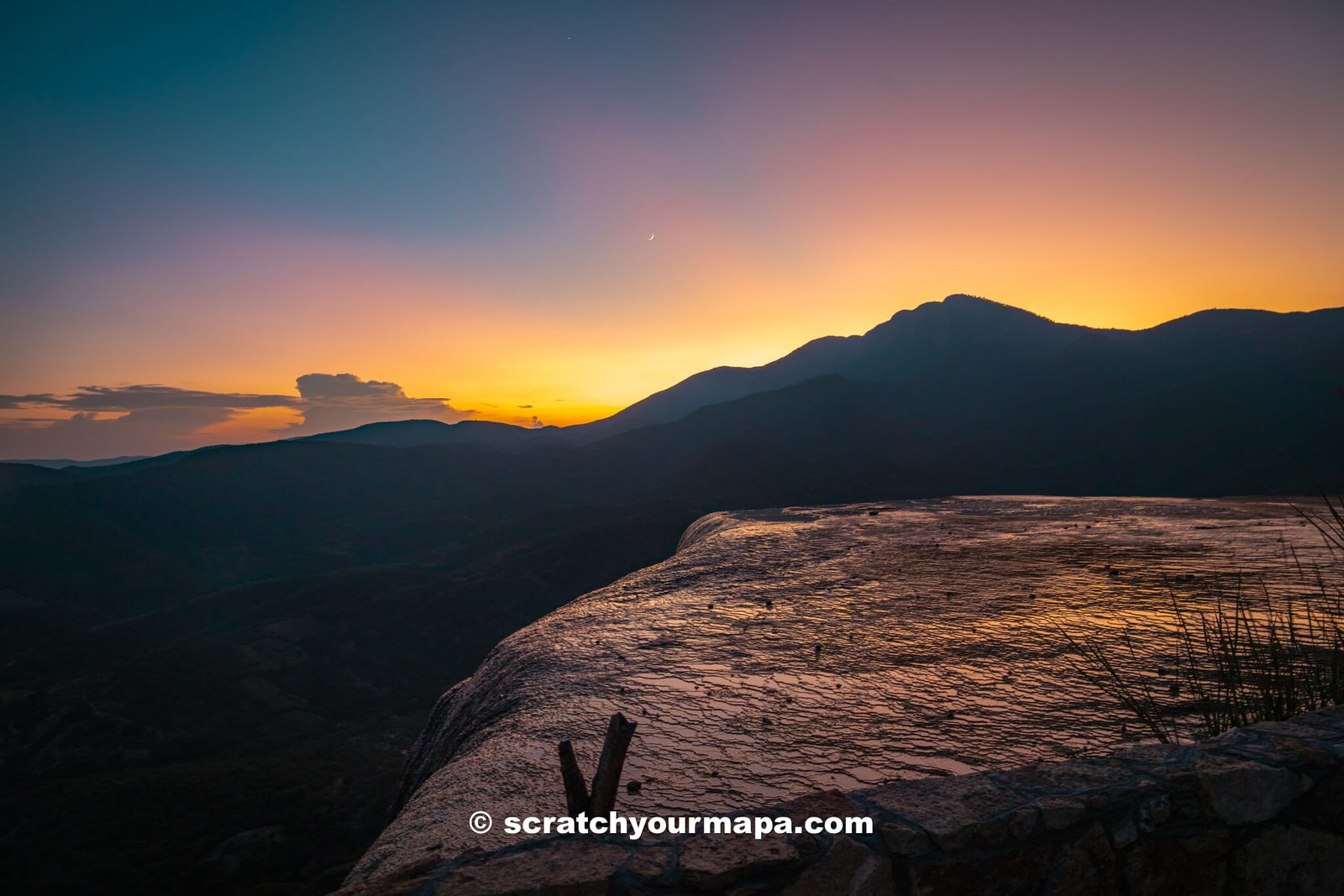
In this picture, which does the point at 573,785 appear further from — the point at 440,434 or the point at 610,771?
the point at 440,434

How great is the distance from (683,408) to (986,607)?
13020cm

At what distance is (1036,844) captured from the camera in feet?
5.93

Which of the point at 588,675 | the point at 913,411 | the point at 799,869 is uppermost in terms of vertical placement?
the point at 913,411

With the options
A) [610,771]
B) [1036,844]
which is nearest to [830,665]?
[1036,844]

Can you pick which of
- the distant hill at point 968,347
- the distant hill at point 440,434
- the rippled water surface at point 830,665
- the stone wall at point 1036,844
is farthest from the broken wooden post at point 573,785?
the distant hill at point 440,434

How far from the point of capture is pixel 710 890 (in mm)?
1572

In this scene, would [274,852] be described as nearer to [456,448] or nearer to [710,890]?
[710,890]

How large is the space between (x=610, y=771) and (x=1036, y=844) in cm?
124

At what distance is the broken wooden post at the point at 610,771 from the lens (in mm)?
1862

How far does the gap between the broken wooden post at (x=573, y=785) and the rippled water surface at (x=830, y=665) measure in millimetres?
1102

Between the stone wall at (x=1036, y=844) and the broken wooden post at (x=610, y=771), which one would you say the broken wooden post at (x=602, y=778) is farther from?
the stone wall at (x=1036, y=844)

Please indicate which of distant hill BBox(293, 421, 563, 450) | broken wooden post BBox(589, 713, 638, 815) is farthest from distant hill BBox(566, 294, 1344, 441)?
broken wooden post BBox(589, 713, 638, 815)

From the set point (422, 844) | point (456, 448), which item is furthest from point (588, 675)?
point (456, 448)

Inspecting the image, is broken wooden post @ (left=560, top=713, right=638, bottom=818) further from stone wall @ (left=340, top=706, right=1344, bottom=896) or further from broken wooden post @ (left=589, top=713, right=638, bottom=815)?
stone wall @ (left=340, top=706, right=1344, bottom=896)
